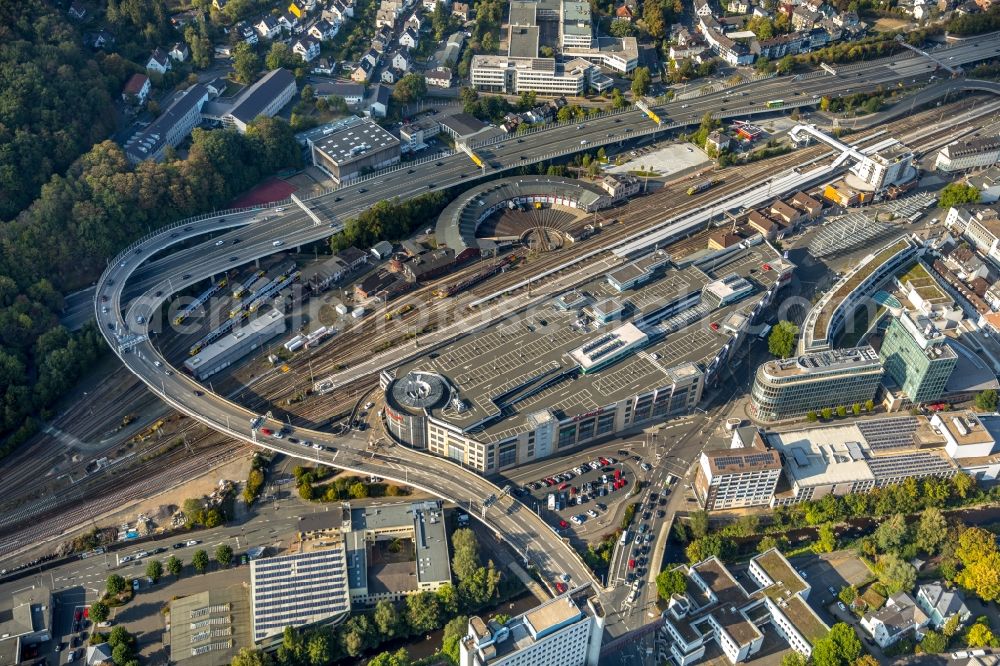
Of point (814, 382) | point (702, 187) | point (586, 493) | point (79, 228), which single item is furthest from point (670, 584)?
point (79, 228)

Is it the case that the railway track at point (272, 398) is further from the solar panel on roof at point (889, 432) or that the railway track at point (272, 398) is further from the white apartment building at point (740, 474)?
the white apartment building at point (740, 474)

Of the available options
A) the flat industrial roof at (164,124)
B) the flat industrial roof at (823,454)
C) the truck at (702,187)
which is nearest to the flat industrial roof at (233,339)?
the flat industrial roof at (164,124)

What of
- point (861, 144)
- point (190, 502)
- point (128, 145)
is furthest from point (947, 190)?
point (128, 145)

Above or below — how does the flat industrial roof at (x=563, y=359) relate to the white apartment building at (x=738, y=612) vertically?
above

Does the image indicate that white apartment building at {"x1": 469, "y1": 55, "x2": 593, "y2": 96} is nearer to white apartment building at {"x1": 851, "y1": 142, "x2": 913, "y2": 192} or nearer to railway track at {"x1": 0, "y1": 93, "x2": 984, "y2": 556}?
railway track at {"x1": 0, "y1": 93, "x2": 984, "y2": 556}

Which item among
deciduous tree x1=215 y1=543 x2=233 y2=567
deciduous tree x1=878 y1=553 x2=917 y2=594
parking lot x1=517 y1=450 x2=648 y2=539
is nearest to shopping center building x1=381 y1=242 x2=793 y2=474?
parking lot x1=517 y1=450 x2=648 y2=539

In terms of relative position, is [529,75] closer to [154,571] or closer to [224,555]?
[224,555]

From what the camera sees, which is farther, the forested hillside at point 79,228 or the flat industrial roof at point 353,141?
the flat industrial roof at point 353,141
